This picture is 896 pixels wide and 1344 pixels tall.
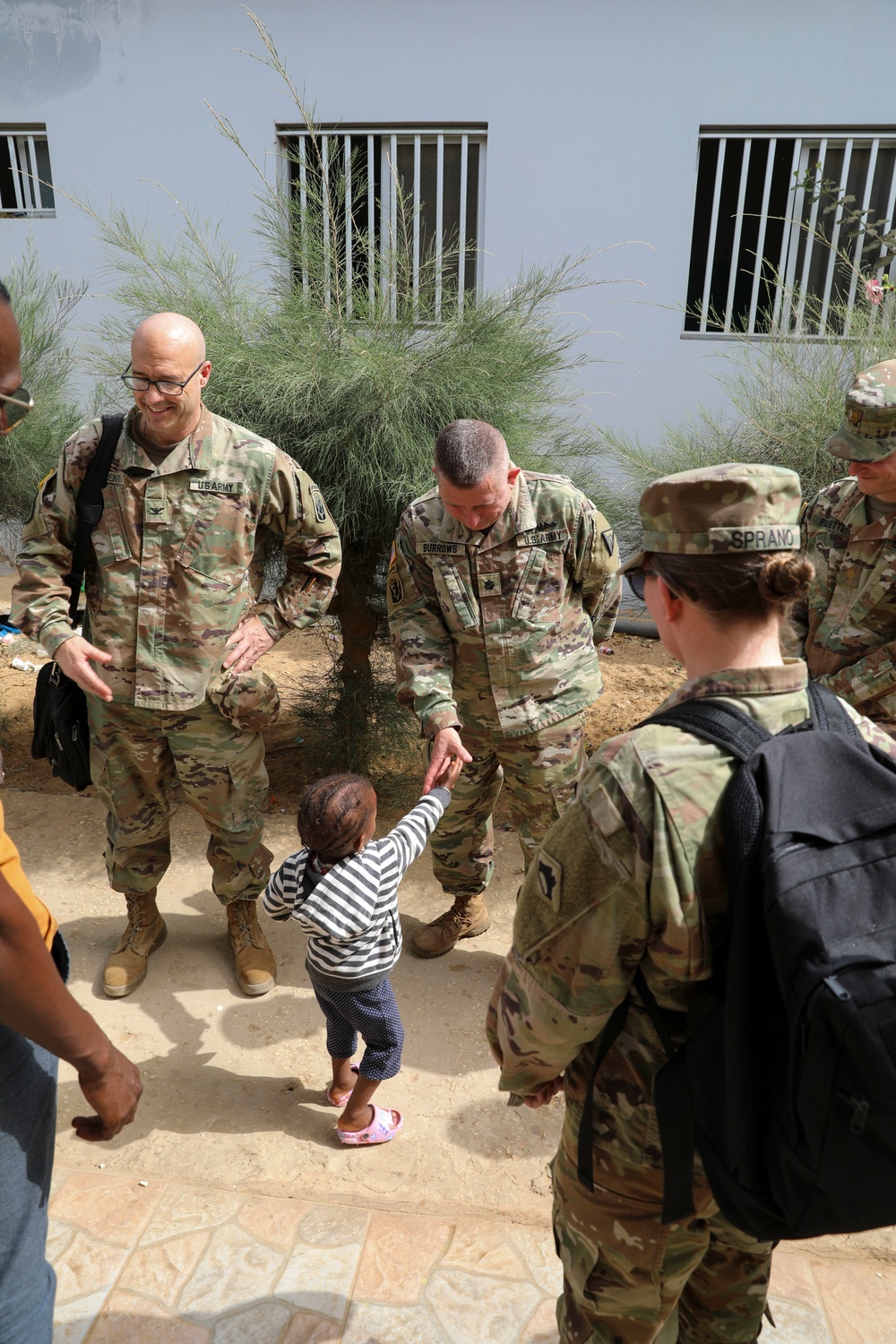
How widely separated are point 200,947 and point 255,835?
58cm

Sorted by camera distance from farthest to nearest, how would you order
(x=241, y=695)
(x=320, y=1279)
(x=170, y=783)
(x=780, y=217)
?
(x=780, y=217), (x=170, y=783), (x=241, y=695), (x=320, y=1279)

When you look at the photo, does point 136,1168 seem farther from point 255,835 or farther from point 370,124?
point 370,124

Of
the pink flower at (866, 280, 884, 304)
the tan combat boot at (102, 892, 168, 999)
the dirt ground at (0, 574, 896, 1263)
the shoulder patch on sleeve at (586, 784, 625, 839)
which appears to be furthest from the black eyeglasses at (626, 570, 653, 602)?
the pink flower at (866, 280, 884, 304)

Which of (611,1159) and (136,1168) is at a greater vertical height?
(611,1159)

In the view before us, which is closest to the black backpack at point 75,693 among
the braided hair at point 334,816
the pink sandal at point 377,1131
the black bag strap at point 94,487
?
the black bag strap at point 94,487

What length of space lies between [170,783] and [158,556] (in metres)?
0.82

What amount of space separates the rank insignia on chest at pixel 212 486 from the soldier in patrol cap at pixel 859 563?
1823 millimetres

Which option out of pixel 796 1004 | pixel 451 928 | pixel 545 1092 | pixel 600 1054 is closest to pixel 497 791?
pixel 451 928

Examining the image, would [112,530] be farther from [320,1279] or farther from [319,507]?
[320,1279]

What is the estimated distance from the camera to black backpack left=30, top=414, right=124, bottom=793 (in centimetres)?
291

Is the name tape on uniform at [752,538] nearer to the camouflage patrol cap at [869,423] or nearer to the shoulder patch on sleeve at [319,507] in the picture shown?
the camouflage patrol cap at [869,423]

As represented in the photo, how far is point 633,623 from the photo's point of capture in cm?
680

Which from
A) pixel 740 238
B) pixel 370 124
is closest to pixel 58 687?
pixel 370 124

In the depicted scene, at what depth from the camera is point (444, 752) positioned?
8.64 ft
